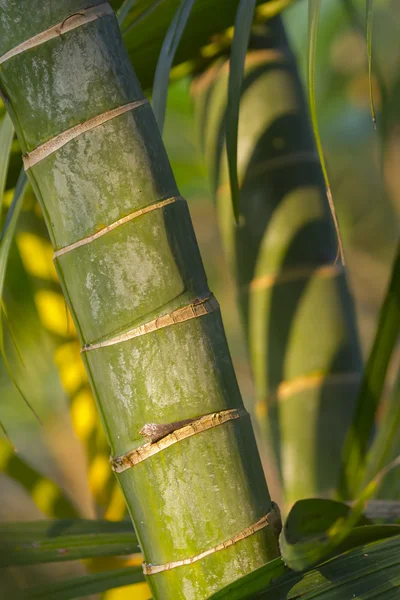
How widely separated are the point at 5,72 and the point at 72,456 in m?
1.13

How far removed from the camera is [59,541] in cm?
43

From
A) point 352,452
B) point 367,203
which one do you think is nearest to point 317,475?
point 352,452

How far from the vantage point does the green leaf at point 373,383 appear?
0.43 m

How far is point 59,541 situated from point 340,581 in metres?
0.21

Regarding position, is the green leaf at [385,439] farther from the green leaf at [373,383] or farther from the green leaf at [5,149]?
the green leaf at [5,149]

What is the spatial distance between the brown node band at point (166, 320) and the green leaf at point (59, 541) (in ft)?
0.59

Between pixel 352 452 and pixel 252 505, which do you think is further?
pixel 352 452

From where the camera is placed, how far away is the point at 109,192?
31 cm

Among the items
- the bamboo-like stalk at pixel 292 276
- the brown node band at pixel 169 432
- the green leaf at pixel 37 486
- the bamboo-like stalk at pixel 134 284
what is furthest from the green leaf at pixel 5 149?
the green leaf at pixel 37 486

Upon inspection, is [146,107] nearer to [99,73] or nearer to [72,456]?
[99,73]

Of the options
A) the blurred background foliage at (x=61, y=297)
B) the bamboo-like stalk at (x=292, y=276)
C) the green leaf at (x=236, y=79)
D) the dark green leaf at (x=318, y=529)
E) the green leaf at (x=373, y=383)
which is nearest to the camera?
the dark green leaf at (x=318, y=529)

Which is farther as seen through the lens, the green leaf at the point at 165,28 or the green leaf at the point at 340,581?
the green leaf at the point at 165,28

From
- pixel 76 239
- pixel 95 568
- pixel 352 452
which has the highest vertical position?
pixel 76 239

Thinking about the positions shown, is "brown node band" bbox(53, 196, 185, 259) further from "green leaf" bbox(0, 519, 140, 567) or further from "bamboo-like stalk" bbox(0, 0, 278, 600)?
"green leaf" bbox(0, 519, 140, 567)
